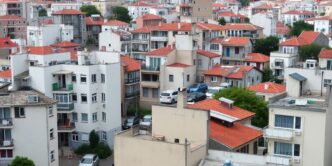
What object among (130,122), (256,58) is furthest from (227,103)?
(256,58)

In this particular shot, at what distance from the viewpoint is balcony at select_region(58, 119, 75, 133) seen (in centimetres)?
4475

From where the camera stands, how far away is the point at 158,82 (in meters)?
56.1

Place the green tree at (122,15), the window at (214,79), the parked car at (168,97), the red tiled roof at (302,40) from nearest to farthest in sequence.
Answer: the parked car at (168,97), the window at (214,79), the red tiled roof at (302,40), the green tree at (122,15)

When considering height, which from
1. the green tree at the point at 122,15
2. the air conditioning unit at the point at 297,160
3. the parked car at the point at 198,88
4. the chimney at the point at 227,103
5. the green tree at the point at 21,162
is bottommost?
the green tree at the point at 21,162

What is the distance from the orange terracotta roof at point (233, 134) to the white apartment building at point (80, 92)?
1516 centimetres

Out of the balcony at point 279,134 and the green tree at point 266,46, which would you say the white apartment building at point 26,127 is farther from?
the green tree at point 266,46

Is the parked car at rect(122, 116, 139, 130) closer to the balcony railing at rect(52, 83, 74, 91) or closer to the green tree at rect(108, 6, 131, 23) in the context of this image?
the balcony railing at rect(52, 83, 74, 91)

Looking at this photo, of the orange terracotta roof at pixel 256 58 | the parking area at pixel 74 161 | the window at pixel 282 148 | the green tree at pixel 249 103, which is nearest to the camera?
the window at pixel 282 148

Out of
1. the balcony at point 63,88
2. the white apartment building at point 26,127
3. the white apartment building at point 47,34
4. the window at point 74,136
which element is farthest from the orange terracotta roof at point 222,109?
the white apartment building at point 47,34

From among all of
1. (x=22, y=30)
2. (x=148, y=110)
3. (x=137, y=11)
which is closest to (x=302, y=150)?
(x=148, y=110)

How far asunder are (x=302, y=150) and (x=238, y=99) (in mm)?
16620

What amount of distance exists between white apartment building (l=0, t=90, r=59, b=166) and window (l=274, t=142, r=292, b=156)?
17.4 metres

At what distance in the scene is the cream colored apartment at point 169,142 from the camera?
2630 centimetres

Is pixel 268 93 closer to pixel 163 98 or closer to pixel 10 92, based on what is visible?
pixel 163 98
